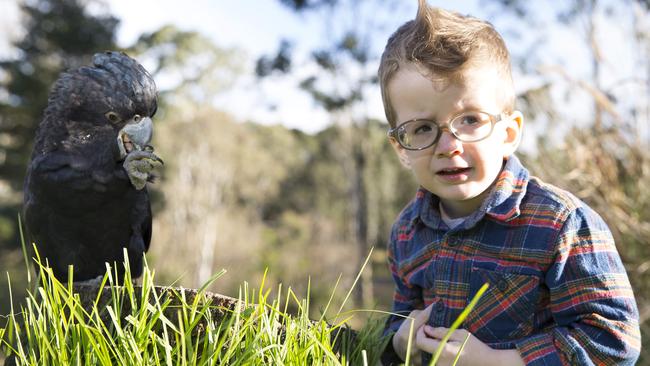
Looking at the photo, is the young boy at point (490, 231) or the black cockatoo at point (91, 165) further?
the black cockatoo at point (91, 165)

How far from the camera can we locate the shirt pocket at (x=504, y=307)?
134 cm

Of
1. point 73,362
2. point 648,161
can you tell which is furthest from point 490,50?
point 648,161

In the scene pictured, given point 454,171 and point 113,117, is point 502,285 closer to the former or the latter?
point 454,171

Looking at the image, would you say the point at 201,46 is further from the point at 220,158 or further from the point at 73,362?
the point at 73,362

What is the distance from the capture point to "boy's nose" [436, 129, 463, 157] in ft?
4.46

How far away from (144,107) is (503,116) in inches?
51.3

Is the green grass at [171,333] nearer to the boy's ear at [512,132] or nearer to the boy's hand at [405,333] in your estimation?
the boy's hand at [405,333]

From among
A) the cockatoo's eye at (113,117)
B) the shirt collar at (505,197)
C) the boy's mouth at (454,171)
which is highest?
the cockatoo's eye at (113,117)

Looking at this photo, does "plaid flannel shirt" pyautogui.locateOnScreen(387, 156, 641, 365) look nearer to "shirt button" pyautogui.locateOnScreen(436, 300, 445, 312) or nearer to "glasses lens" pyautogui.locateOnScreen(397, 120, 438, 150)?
"shirt button" pyautogui.locateOnScreen(436, 300, 445, 312)

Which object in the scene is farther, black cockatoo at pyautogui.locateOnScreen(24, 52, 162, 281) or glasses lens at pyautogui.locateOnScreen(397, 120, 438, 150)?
black cockatoo at pyautogui.locateOnScreen(24, 52, 162, 281)

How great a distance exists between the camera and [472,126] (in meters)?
1.37

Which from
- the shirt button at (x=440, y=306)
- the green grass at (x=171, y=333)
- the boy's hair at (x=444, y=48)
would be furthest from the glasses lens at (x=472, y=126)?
the green grass at (x=171, y=333)

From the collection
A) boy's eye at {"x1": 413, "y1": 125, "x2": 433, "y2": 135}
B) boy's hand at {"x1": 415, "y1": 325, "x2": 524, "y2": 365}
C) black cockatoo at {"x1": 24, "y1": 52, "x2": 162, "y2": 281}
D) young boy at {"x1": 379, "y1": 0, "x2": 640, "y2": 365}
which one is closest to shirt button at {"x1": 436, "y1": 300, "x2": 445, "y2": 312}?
young boy at {"x1": 379, "y1": 0, "x2": 640, "y2": 365}

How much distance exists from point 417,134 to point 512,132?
287mm
